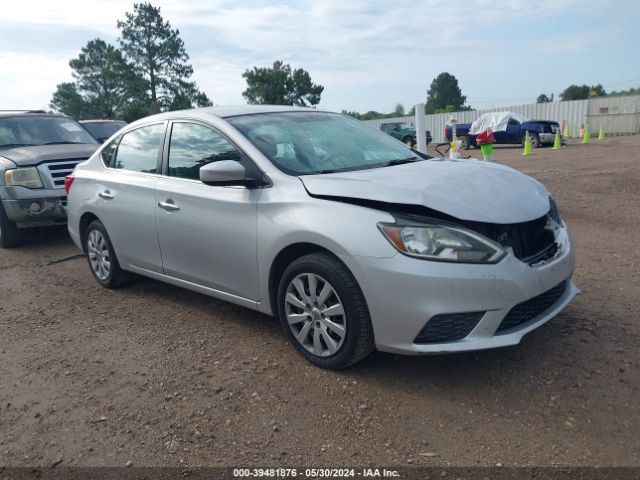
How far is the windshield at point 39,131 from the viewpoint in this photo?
8.25 metres

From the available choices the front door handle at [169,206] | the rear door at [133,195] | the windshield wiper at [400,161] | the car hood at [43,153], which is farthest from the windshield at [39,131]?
the windshield wiper at [400,161]

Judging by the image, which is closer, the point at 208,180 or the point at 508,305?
the point at 508,305

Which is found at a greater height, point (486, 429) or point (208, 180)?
point (208, 180)

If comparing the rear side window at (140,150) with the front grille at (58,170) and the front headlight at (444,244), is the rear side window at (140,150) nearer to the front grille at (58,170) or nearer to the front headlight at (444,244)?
the front headlight at (444,244)

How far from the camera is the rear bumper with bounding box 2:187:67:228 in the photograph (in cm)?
725

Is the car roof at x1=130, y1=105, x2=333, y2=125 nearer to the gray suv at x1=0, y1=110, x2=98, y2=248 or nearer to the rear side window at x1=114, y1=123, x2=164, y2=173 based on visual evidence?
the rear side window at x1=114, y1=123, x2=164, y2=173

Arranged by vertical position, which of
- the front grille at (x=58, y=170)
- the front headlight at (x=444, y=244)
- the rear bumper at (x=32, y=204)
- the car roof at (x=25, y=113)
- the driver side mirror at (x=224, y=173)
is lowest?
the rear bumper at (x=32, y=204)

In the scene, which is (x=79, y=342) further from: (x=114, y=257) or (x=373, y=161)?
(x=373, y=161)

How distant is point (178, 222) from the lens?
426 cm

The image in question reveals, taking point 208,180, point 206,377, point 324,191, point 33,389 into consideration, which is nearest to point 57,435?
point 33,389

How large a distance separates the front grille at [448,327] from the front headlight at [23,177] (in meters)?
6.13

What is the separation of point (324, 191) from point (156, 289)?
2.75m

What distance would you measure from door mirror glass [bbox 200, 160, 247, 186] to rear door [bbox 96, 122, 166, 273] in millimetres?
1058

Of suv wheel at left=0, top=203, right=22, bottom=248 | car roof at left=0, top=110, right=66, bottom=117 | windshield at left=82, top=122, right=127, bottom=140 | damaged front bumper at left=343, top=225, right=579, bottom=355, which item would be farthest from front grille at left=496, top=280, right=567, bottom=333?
windshield at left=82, top=122, right=127, bottom=140
